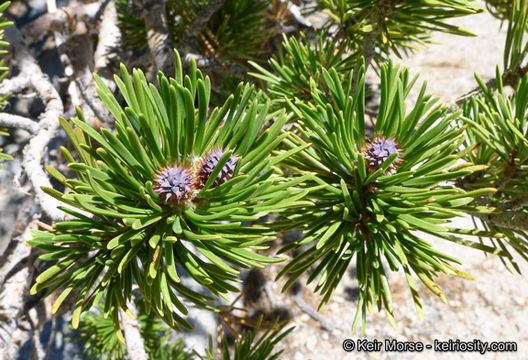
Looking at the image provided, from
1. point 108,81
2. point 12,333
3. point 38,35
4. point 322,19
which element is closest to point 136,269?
point 12,333

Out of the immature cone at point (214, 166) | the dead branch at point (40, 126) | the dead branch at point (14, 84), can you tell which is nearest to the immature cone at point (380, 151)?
the immature cone at point (214, 166)

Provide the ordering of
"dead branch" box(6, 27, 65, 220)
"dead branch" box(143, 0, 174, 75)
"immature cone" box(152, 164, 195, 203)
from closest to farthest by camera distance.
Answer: "immature cone" box(152, 164, 195, 203)
"dead branch" box(6, 27, 65, 220)
"dead branch" box(143, 0, 174, 75)

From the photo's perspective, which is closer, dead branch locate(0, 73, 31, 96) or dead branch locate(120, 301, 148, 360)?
dead branch locate(120, 301, 148, 360)

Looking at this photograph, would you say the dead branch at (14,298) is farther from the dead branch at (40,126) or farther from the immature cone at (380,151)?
the immature cone at (380,151)

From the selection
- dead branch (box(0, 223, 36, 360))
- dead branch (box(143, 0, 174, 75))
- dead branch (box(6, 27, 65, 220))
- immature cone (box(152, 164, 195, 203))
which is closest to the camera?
immature cone (box(152, 164, 195, 203))

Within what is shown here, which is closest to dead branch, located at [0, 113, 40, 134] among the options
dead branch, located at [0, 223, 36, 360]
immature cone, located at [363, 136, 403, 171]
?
dead branch, located at [0, 223, 36, 360]

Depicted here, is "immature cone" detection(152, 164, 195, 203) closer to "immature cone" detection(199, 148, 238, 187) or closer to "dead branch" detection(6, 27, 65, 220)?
"immature cone" detection(199, 148, 238, 187)

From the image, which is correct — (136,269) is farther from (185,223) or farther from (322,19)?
(322,19)

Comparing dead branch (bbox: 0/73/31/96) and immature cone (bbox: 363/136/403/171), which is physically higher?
dead branch (bbox: 0/73/31/96)
